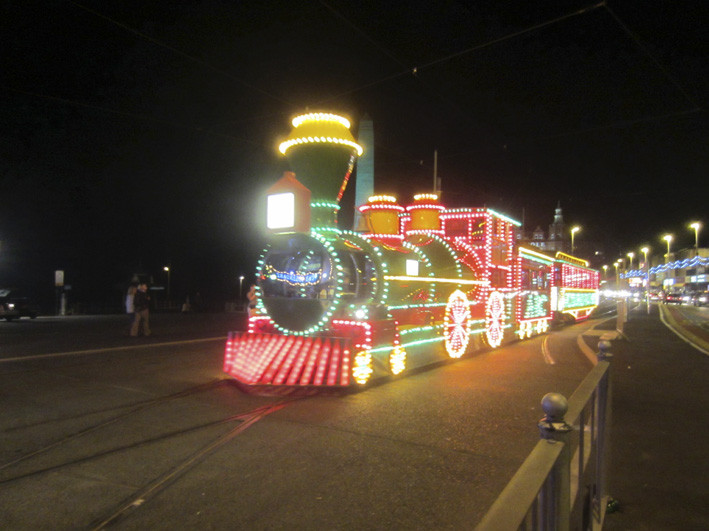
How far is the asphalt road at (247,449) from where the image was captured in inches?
131

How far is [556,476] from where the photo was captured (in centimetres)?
179

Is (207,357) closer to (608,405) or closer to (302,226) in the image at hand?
(302,226)

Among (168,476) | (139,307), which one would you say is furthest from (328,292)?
(139,307)

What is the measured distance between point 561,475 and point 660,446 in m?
4.00

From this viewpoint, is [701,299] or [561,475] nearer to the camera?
[561,475]

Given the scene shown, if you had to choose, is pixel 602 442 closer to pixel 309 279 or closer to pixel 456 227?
pixel 309 279

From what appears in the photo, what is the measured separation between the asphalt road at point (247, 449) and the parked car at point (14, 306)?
43.3 ft

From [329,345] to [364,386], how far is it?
955 mm

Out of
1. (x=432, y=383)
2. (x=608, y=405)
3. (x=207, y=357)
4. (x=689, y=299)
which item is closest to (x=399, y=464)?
(x=608, y=405)

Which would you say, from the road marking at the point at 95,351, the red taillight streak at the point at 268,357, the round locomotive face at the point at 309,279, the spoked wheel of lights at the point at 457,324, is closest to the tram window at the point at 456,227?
the spoked wheel of lights at the point at 457,324

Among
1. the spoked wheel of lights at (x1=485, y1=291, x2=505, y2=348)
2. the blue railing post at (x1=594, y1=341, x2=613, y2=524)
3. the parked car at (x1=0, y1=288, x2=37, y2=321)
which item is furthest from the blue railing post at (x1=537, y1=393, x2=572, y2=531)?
the parked car at (x1=0, y1=288, x2=37, y2=321)

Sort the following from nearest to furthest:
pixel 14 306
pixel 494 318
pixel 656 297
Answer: pixel 494 318
pixel 14 306
pixel 656 297

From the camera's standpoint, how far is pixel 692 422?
5.76 metres

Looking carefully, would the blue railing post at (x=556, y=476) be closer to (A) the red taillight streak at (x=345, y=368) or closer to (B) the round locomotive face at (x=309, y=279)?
(A) the red taillight streak at (x=345, y=368)
